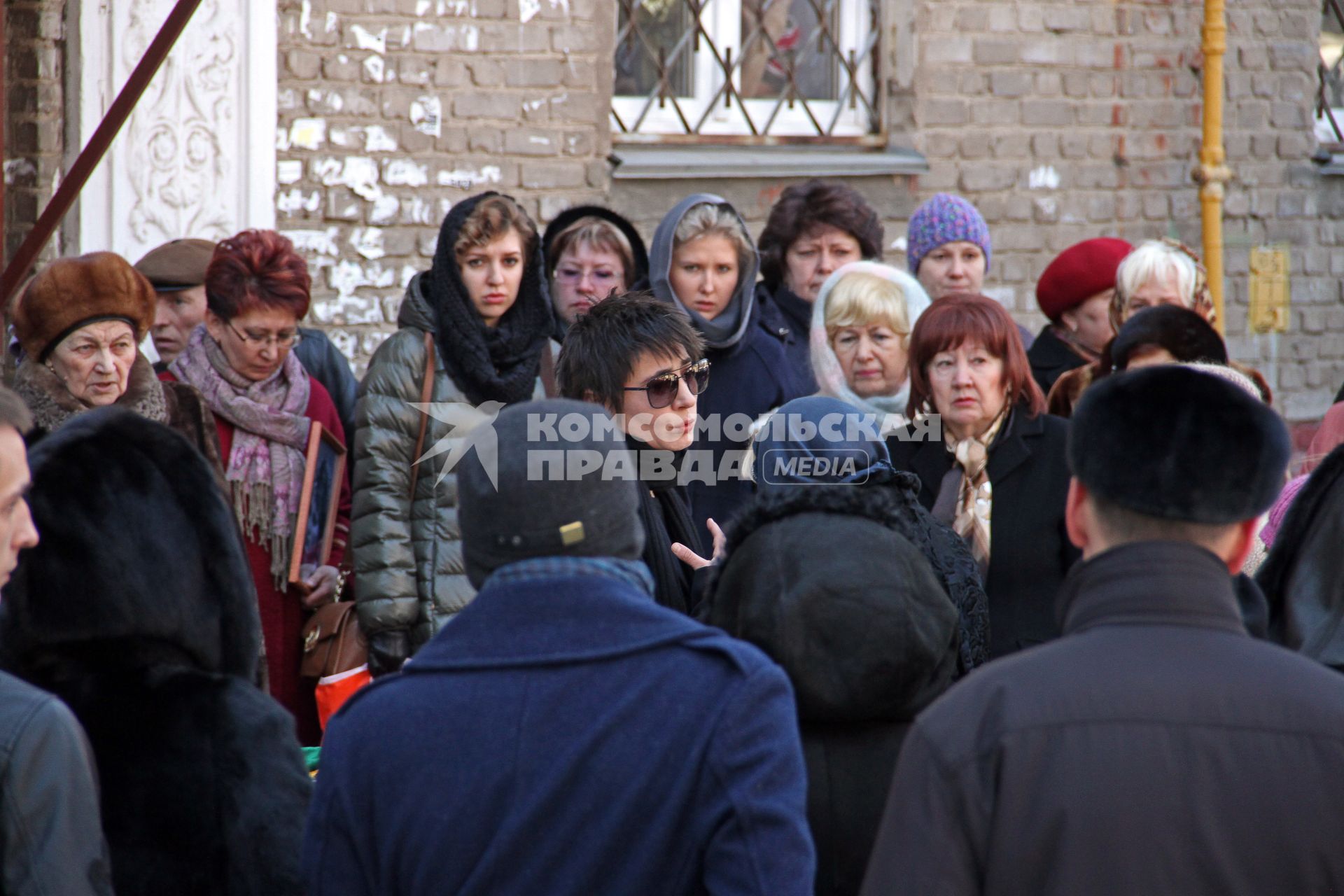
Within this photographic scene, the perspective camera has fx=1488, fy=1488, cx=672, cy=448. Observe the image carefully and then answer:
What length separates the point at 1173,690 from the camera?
1.52 meters

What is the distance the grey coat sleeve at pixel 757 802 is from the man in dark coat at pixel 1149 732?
5.3 inches

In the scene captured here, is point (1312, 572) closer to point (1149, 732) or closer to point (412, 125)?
point (1149, 732)

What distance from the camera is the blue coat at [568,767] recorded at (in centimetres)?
168

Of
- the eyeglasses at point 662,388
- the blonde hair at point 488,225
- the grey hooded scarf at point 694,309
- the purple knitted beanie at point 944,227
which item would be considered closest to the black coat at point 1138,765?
the eyeglasses at point 662,388

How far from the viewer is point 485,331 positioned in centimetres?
414

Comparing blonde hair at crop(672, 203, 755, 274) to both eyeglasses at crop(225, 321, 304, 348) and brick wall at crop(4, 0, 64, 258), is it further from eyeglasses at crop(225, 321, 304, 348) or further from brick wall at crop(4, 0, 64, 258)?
brick wall at crop(4, 0, 64, 258)

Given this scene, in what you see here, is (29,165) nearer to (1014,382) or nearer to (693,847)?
(1014,382)

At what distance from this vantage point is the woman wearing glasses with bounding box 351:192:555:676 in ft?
12.8

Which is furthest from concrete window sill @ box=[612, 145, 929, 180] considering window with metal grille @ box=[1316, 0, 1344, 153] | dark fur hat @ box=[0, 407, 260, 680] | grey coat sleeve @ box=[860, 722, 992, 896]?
grey coat sleeve @ box=[860, 722, 992, 896]

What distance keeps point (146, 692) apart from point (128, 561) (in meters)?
0.17

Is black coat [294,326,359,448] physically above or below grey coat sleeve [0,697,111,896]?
above

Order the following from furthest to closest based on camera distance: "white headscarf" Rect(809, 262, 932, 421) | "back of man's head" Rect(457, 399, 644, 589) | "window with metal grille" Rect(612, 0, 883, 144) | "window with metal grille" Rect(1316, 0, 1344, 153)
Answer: "window with metal grille" Rect(1316, 0, 1344, 153) → "window with metal grille" Rect(612, 0, 883, 144) → "white headscarf" Rect(809, 262, 932, 421) → "back of man's head" Rect(457, 399, 644, 589)

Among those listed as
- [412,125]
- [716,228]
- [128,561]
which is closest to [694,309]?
[716,228]

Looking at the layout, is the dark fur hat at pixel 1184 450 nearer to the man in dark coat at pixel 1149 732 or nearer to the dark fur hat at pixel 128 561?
the man in dark coat at pixel 1149 732
